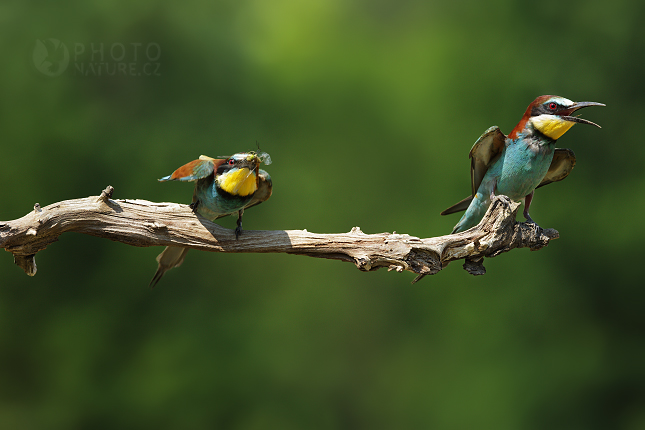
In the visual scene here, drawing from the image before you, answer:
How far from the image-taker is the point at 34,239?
199 centimetres

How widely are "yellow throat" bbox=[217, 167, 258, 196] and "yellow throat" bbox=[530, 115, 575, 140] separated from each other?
129cm

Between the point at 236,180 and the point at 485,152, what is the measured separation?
3.86ft

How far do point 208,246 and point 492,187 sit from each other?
1331 mm

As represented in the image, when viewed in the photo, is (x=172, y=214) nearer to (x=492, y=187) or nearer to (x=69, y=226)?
(x=69, y=226)

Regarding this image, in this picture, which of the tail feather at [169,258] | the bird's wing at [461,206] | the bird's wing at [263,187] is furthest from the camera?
the bird's wing at [461,206]

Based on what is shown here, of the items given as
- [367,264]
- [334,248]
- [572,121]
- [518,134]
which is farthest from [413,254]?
[572,121]

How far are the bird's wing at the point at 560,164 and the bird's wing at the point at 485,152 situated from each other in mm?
297

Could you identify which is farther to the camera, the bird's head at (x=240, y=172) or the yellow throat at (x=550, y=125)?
the yellow throat at (x=550, y=125)

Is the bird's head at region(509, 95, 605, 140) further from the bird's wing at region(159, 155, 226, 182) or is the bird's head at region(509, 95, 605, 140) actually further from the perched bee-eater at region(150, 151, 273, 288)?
the bird's wing at region(159, 155, 226, 182)

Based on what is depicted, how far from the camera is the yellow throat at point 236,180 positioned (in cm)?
209

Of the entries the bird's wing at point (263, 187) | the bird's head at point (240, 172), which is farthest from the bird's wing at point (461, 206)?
the bird's head at point (240, 172)

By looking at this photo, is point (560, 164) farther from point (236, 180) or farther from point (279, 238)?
point (236, 180)

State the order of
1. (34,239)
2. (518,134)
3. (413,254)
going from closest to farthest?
(34,239) → (413,254) → (518,134)

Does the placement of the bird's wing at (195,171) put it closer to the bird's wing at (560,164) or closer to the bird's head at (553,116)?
the bird's head at (553,116)
